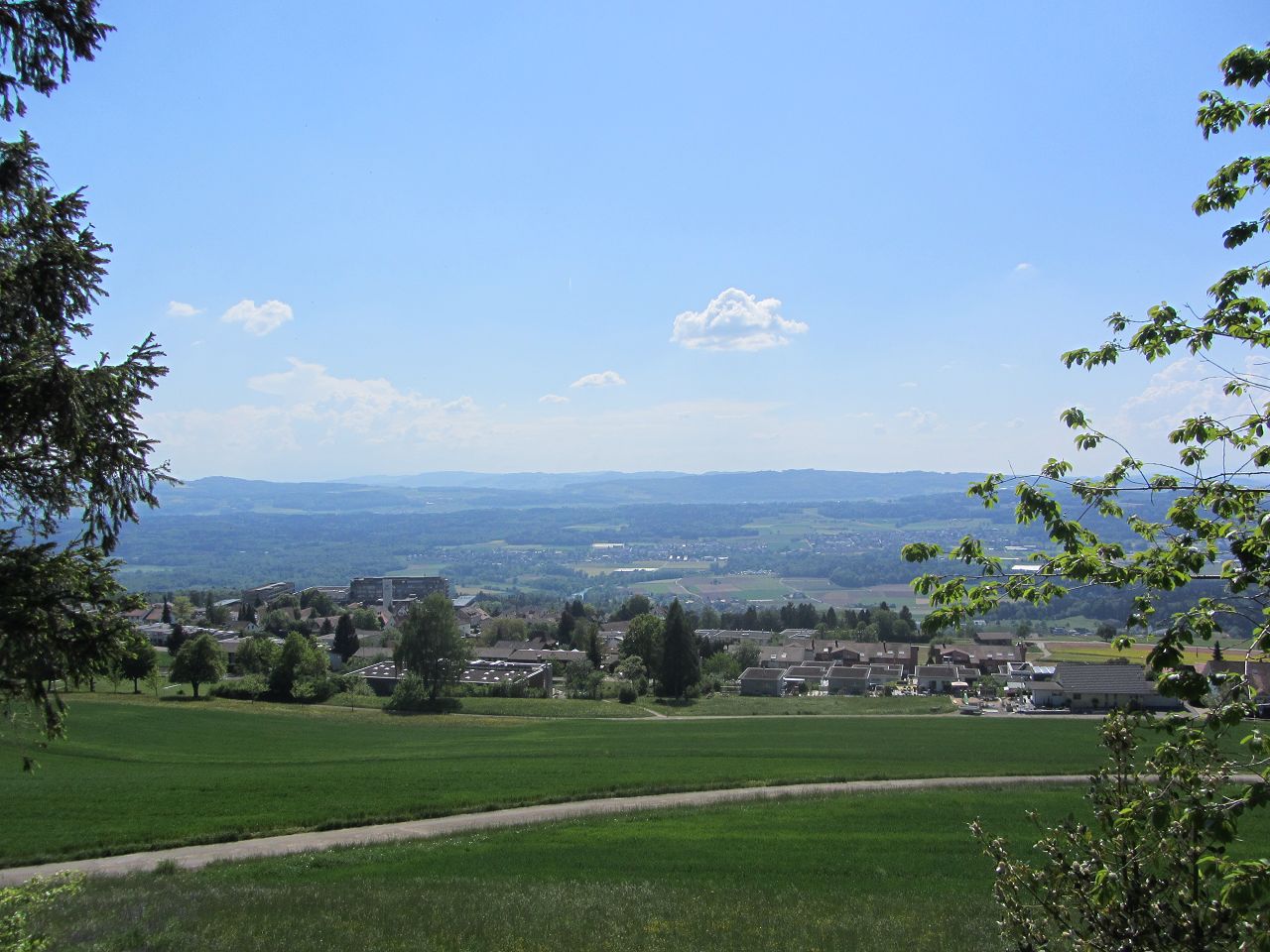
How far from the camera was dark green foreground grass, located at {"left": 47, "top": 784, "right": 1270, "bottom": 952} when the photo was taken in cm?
1136

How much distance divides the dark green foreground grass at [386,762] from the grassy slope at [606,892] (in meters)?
4.77

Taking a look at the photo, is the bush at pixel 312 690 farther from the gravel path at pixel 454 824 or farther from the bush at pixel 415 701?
Answer: the gravel path at pixel 454 824

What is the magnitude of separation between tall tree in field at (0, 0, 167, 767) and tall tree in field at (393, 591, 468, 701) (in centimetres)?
5450

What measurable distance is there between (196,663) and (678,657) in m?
34.3

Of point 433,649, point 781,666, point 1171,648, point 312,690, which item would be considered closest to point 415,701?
point 433,649

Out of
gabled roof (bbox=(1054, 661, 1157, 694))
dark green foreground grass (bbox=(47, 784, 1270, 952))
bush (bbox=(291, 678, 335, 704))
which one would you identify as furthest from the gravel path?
bush (bbox=(291, 678, 335, 704))

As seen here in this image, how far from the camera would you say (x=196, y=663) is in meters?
58.9

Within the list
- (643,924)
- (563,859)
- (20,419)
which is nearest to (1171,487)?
(20,419)

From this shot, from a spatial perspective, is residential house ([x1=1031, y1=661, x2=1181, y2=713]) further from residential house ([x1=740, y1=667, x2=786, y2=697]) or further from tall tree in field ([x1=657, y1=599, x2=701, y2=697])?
tall tree in field ([x1=657, y1=599, x2=701, y2=697])

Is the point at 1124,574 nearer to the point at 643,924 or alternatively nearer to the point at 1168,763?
the point at 1168,763

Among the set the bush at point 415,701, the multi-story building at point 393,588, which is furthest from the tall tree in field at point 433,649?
the multi-story building at point 393,588

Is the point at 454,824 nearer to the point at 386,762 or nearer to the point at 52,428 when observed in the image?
the point at 386,762

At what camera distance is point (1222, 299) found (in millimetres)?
4988

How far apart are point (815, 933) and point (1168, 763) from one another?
9.48m
